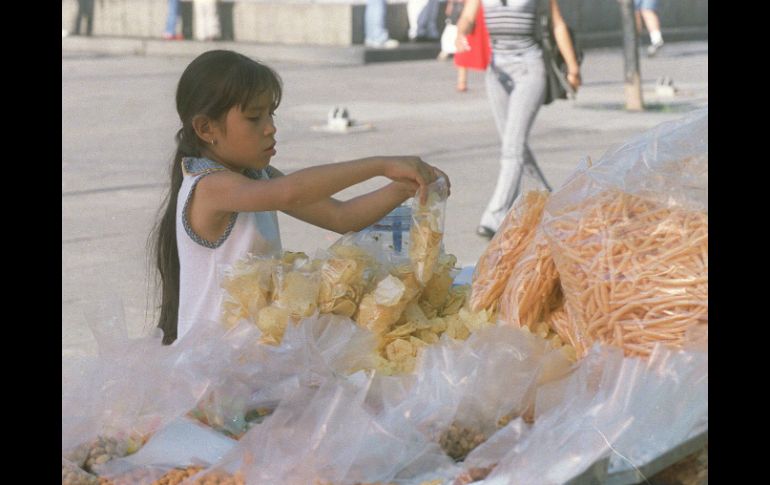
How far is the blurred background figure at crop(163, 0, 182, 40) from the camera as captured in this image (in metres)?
16.4

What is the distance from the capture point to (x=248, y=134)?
2.68m

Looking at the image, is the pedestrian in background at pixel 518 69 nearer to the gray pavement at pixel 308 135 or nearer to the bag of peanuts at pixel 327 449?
the gray pavement at pixel 308 135

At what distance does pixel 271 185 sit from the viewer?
250cm

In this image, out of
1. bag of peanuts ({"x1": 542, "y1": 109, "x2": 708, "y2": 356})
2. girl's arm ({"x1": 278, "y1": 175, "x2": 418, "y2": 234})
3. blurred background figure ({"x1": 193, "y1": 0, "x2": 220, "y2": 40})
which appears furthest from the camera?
blurred background figure ({"x1": 193, "y1": 0, "x2": 220, "y2": 40})

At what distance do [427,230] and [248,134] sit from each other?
0.51 metres

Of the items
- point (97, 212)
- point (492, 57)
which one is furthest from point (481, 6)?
point (97, 212)

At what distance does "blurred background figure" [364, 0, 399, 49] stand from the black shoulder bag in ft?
30.3

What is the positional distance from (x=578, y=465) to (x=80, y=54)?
1552 cm

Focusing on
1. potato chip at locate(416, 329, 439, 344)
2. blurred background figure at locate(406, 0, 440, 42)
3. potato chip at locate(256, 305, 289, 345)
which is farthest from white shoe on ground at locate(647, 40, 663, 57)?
potato chip at locate(256, 305, 289, 345)

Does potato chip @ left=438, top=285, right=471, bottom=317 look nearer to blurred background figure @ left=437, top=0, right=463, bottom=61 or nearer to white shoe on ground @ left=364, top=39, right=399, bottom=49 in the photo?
blurred background figure @ left=437, top=0, right=463, bottom=61

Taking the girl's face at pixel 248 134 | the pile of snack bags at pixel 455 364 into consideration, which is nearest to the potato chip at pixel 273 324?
the pile of snack bags at pixel 455 364

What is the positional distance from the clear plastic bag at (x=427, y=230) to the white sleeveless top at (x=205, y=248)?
39 centimetres

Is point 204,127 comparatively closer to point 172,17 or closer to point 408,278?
point 408,278

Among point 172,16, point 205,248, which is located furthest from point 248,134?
point 172,16
